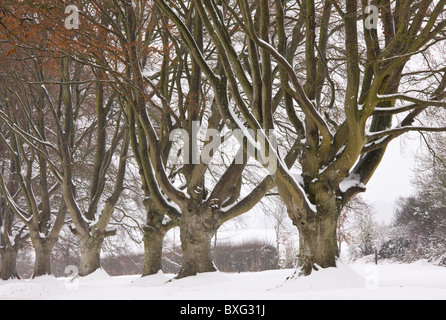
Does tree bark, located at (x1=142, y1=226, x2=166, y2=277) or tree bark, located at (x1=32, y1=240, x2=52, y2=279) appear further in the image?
tree bark, located at (x1=32, y1=240, x2=52, y2=279)

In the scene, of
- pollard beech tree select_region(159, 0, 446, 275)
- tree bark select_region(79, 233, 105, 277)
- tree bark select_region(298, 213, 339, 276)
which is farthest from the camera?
tree bark select_region(79, 233, 105, 277)

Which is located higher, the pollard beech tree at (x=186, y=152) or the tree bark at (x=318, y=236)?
the pollard beech tree at (x=186, y=152)

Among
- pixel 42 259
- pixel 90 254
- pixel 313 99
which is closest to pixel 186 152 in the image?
pixel 313 99

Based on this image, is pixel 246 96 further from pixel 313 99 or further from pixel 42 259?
pixel 42 259

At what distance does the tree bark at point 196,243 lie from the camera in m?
8.18

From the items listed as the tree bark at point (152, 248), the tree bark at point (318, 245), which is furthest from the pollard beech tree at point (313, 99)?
the tree bark at point (152, 248)

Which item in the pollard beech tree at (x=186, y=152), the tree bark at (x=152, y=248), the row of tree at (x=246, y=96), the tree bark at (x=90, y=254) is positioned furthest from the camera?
the tree bark at (x=90, y=254)

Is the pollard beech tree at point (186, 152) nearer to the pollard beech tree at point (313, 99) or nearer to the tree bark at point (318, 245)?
the pollard beech tree at point (313, 99)

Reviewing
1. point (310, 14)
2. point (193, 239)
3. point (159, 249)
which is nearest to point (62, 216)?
point (159, 249)

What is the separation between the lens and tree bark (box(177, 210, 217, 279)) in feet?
26.8

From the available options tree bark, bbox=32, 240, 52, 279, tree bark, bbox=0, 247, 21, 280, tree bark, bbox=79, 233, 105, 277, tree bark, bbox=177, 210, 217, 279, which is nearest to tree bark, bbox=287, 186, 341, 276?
tree bark, bbox=177, 210, 217, 279

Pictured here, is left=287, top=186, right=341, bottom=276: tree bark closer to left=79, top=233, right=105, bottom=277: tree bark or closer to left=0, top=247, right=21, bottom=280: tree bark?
left=79, top=233, right=105, bottom=277: tree bark
